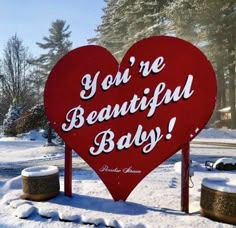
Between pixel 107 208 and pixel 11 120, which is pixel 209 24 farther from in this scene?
pixel 107 208

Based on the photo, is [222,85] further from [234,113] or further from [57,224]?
[57,224]

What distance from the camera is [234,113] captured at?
33000 millimetres

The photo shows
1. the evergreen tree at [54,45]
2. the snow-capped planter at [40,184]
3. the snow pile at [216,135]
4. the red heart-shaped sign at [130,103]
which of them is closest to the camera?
the red heart-shaped sign at [130,103]

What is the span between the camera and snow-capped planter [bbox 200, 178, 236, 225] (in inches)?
221

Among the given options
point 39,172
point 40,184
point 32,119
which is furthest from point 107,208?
point 32,119

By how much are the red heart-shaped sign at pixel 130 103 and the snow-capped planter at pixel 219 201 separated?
3.24 ft

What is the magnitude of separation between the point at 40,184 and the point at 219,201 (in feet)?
11.9

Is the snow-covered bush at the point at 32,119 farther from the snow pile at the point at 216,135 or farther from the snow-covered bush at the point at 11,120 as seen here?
the snow pile at the point at 216,135

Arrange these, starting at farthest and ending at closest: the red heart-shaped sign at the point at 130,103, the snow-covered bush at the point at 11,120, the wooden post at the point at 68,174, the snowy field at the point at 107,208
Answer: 1. the snow-covered bush at the point at 11,120
2. the wooden post at the point at 68,174
3. the red heart-shaped sign at the point at 130,103
4. the snowy field at the point at 107,208

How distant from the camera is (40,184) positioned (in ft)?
23.1

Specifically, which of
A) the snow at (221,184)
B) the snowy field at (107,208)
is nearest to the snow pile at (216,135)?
the snowy field at (107,208)

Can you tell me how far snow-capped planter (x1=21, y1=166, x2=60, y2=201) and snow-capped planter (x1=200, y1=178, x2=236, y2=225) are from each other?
10.3 ft

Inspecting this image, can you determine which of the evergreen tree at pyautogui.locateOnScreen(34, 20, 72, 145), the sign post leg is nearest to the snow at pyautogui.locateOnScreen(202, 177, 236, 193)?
the sign post leg

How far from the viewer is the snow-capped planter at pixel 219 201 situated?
5.62 m
